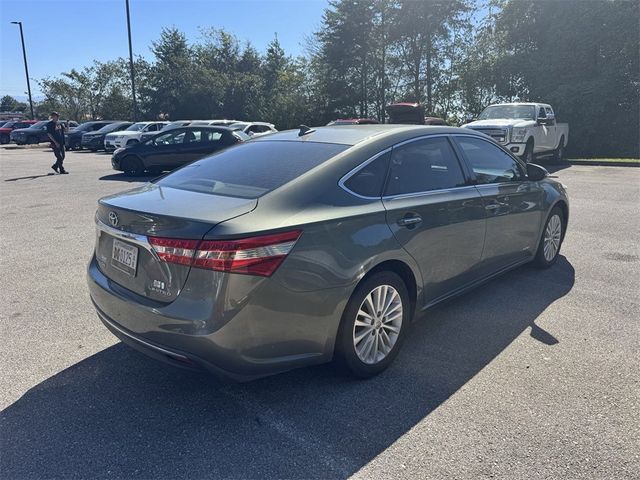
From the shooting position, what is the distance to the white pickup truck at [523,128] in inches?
585

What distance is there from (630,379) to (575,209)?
663 cm

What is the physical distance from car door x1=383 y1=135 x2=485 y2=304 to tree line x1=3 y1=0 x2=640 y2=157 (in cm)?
2135

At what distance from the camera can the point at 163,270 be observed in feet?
9.27

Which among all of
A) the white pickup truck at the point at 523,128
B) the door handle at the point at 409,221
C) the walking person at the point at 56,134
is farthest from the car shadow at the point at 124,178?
the door handle at the point at 409,221

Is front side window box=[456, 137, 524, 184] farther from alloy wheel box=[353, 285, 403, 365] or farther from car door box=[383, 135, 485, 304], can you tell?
alloy wheel box=[353, 285, 403, 365]

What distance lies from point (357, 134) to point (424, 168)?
1.90ft

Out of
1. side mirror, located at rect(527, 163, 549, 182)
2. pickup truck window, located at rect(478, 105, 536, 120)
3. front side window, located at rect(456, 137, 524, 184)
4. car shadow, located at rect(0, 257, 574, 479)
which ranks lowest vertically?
car shadow, located at rect(0, 257, 574, 479)

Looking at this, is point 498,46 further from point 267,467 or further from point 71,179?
point 267,467

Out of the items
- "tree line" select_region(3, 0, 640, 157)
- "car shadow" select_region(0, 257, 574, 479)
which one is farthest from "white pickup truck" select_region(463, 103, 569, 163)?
"car shadow" select_region(0, 257, 574, 479)

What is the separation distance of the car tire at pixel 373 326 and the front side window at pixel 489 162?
1.54 m

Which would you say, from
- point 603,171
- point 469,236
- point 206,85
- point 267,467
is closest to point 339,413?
point 267,467

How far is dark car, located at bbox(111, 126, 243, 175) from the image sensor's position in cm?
1552

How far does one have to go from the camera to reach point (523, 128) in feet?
48.8

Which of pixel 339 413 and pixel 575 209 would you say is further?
pixel 575 209
